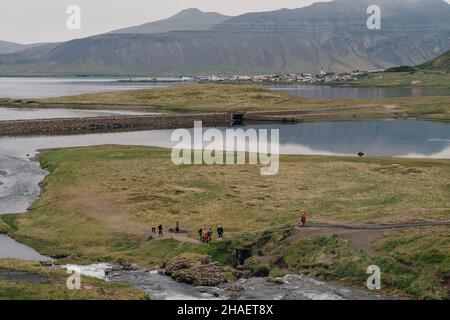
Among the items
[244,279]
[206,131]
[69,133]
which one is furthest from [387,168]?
[69,133]

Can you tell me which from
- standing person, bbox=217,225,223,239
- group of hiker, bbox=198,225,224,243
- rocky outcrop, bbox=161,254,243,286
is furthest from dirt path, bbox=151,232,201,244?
rocky outcrop, bbox=161,254,243,286

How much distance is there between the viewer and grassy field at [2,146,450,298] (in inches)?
2136

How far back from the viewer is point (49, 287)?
4750 centimetres

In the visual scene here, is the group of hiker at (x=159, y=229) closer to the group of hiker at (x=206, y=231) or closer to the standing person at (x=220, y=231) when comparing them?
the group of hiker at (x=206, y=231)

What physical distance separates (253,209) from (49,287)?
3413 centimetres

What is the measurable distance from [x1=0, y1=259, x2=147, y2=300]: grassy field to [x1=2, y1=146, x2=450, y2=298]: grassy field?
873cm

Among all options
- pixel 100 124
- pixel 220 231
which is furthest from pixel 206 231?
pixel 100 124

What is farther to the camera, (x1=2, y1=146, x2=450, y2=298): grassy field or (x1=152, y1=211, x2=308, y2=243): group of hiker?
(x1=152, y1=211, x2=308, y2=243): group of hiker

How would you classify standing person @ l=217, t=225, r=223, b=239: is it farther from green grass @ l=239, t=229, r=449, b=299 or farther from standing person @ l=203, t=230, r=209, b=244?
green grass @ l=239, t=229, r=449, b=299

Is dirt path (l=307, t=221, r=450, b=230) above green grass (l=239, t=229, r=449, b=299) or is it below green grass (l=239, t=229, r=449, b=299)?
above

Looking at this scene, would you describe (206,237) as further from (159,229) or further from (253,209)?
(253,209)

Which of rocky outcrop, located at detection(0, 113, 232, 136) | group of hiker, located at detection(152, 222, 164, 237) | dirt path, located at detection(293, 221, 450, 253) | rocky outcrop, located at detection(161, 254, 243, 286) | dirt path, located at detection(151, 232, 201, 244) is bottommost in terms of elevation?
rocky outcrop, located at detection(161, 254, 243, 286)

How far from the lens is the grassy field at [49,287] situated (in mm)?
45562

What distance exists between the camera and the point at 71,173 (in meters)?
101
